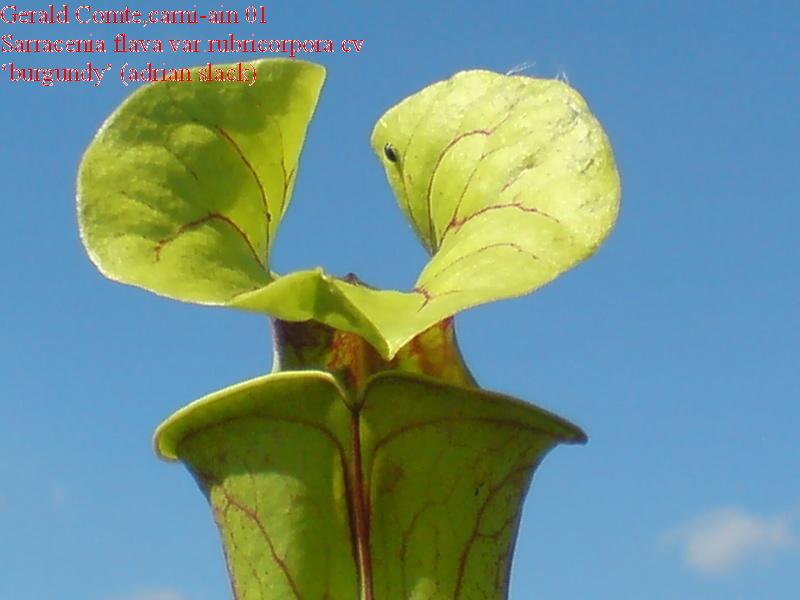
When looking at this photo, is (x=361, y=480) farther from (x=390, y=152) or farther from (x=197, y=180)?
(x=390, y=152)

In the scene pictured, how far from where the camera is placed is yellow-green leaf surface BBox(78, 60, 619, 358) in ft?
4.62

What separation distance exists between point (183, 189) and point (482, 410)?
52 cm

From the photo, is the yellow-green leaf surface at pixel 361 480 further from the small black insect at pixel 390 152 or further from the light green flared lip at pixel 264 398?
the small black insect at pixel 390 152

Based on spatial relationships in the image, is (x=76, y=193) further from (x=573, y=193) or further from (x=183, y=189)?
(x=573, y=193)

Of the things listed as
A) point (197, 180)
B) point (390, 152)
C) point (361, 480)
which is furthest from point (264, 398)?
point (390, 152)

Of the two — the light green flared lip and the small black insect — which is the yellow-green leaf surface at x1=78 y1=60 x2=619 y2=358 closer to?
the small black insect

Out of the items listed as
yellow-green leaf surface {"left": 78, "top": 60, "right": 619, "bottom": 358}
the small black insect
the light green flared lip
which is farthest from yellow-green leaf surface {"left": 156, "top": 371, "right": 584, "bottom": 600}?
the small black insect

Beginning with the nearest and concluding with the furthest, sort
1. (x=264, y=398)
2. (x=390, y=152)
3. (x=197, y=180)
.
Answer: (x=264, y=398)
(x=197, y=180)
(x=390, y=152)

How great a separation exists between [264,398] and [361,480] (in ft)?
0.54

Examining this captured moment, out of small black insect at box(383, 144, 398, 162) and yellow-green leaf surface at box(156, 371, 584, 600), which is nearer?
yellow-green leaf surface at box(156, 371, 584, 600)

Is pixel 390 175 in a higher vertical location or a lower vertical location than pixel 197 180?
higher

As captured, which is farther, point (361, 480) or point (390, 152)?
point (390, 152)

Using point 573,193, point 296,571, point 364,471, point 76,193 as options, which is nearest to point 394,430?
point 364,471

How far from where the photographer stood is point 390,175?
199cm
